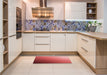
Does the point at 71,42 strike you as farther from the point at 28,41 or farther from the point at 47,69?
the point at 47,69

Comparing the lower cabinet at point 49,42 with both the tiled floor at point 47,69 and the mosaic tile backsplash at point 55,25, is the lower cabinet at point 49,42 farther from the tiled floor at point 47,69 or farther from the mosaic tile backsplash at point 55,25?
the tiled floor at point 47,69

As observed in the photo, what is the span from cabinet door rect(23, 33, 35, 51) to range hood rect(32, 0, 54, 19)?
0.82 meters

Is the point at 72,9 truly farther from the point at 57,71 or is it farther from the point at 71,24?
the point at 57,71

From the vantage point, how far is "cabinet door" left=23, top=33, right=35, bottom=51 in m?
6.02

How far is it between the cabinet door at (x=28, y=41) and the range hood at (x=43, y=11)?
0.82 metres

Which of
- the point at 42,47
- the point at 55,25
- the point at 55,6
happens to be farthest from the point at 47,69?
the point at 55,6

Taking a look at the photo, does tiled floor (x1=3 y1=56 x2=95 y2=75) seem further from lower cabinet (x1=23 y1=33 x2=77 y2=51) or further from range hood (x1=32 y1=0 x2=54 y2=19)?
range hood (x1=32 y1=0 x2=54 y2=19)

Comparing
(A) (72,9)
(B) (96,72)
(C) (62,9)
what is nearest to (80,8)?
(A) (72,9)

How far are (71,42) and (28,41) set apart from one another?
1.66 m

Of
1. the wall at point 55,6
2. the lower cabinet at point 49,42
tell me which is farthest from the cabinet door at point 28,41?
the wall at point 55,6

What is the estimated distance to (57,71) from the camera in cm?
397

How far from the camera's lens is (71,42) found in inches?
242

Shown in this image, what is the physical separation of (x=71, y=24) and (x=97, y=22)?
109 centimetres

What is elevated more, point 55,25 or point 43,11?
point 43,11
